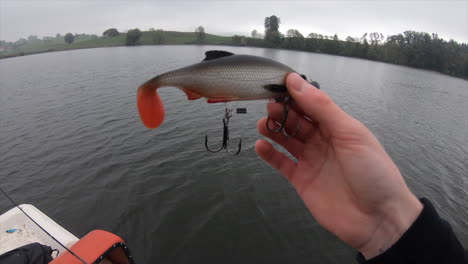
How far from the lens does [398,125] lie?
20.6 m

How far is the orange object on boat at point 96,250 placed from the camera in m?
4.21

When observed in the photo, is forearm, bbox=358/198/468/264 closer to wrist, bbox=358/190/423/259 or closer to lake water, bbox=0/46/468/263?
wrist, bbox=358/190/423/259

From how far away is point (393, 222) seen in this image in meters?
2.56

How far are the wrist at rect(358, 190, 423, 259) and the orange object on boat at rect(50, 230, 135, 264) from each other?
431 centimetres

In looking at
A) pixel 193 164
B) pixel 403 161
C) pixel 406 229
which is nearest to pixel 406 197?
pixel 406 229

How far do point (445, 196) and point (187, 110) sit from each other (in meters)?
17.1

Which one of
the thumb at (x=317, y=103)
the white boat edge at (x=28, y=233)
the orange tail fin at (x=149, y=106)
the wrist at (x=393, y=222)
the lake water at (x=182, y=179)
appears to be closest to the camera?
the wrist at (x=393, y=222)

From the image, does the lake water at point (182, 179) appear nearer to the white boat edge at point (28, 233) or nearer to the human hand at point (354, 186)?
the white boat edge at point (28, 233)

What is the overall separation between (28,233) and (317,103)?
7.64m

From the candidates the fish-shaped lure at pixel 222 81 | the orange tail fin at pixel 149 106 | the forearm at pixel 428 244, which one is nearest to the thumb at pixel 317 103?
the fish-shaped lure at pixel 222 81

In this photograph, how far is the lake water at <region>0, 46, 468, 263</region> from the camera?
8453 mm

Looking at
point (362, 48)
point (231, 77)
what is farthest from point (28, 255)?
point (362, 48)

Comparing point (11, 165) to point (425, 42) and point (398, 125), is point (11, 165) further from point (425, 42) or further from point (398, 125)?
point (425, 42)

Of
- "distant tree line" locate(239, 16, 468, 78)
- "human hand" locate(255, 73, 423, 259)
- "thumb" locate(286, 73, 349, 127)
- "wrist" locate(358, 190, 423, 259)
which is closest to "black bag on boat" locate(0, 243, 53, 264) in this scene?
"human hand" locate(255, 73, 423, 259)
